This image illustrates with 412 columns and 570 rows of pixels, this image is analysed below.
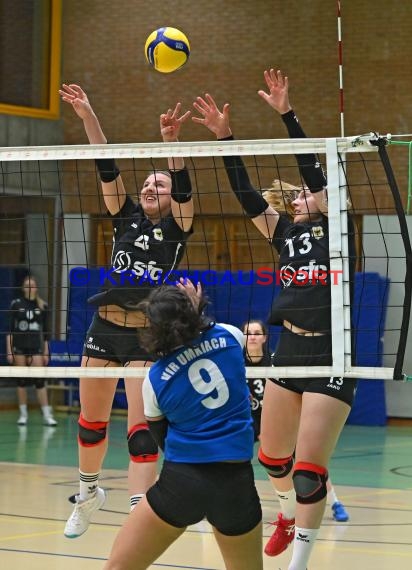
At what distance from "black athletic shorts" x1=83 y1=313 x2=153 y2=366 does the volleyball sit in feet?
6.65

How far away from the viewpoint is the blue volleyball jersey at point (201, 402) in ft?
12.6

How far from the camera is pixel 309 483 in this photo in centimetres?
513

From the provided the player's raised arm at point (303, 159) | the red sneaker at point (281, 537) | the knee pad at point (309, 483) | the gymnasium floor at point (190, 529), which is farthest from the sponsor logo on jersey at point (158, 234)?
the gymnasium floor at point (190, 529)

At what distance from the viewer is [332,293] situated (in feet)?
17.5

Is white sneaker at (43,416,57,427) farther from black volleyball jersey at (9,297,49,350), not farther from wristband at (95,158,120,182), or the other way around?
wristband at (95,158,120,182)

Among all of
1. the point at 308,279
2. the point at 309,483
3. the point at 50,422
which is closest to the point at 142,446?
the point at 309,483

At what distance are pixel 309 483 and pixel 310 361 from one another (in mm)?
648

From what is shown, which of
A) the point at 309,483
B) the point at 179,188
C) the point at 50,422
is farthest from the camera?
the point at 50,422

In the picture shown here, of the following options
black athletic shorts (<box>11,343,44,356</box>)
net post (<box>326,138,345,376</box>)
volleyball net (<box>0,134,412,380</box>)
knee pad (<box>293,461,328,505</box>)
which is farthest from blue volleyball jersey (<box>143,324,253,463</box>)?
black athletic shorts (<box>11,343,44,356</box>)

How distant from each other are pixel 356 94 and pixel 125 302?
1117 cm

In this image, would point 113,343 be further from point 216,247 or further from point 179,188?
point 216,247

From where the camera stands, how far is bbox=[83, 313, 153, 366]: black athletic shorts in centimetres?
598

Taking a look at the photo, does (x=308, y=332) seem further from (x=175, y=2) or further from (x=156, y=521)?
(x=175, y=2)

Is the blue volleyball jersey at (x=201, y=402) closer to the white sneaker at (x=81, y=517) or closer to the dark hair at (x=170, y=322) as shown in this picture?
the dark hair at (x=170, y=322)
